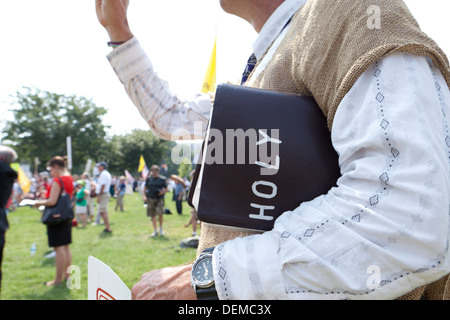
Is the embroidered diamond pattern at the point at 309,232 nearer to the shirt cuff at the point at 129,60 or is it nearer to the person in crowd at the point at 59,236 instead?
the shirt cuff at the point at 129,60

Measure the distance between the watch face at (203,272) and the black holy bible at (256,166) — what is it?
3.7 inches

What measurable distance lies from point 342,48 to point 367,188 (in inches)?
12.9

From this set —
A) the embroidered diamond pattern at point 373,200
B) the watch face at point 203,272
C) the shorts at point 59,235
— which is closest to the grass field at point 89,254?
the shorts at point 59,235

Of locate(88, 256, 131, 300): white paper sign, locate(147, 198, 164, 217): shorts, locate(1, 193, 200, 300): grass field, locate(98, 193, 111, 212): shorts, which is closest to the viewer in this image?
locate(88, 256, 131, 300): white paper sign

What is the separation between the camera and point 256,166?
0.83 metres

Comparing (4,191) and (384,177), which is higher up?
(384,177)

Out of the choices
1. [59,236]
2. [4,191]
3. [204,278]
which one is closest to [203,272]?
[204,278]

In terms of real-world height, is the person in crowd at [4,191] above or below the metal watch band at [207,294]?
below

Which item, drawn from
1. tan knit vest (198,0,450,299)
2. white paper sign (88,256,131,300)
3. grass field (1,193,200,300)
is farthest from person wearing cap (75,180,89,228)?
tan knit vest (198,0,450,299)

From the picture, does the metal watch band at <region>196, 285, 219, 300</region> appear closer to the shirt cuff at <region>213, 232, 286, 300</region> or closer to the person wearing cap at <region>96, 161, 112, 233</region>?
the shirt cuff at <region>213, 232, 286, 300</region>

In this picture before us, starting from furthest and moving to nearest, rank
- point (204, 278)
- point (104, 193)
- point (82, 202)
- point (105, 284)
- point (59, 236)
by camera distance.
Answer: point (82, 202)
point (104, 193)
point (59, 236)
point (105, 284)
point (204, 278)

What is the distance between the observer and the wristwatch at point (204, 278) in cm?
76

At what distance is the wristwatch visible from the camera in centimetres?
76

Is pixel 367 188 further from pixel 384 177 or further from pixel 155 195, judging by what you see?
pixel 155 195
